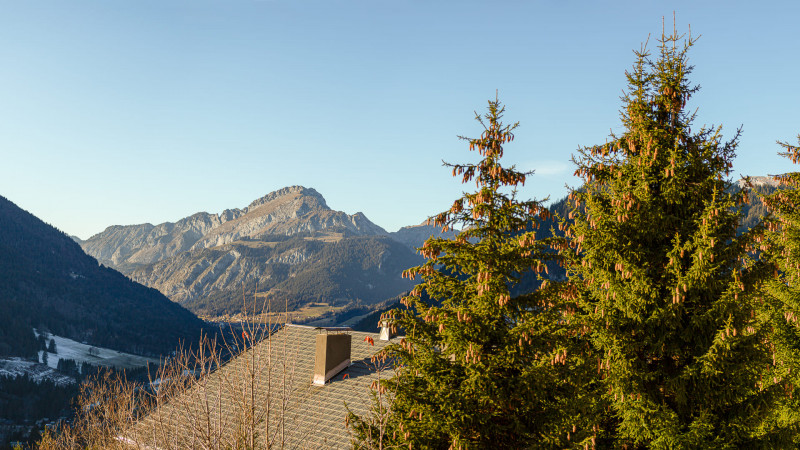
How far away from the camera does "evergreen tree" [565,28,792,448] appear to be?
1220 cm

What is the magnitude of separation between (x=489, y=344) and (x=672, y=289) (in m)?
4.13

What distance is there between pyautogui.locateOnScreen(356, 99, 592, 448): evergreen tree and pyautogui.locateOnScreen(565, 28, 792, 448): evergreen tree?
1205 millimetres

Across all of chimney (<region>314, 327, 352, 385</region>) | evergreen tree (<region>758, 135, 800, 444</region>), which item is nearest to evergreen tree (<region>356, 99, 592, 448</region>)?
evergreen tree (<region>758, 135, 800, 444</region>)

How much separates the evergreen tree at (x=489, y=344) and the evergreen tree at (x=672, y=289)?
3.95ft

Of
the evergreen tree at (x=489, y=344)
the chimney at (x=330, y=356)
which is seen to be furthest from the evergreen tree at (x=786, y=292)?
the chimney at (x=330, y=356)

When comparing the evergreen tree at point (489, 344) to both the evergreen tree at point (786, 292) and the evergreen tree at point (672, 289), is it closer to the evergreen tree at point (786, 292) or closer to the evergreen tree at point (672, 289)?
the evergreen tree at point (672, 289)

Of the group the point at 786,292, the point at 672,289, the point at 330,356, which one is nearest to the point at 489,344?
the point at 672,289

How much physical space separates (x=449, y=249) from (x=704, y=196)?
235 inches

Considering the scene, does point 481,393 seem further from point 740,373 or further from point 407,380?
point 740,373

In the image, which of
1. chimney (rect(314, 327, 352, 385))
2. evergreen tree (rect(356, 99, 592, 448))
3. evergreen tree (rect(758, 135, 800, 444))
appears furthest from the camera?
chimney (rect(314, 327, 352, 385))

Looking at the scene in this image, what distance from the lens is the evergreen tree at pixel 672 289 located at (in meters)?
12.2

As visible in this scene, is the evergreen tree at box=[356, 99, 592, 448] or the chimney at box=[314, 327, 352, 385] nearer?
the evergreen tree at box=[356, 99, 592, 448]

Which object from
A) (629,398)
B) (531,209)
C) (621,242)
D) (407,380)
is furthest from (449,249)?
(629,398)

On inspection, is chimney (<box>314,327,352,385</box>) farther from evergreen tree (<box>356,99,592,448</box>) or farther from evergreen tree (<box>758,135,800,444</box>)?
evergreen tree (<box>758,135,800,444</box>)
